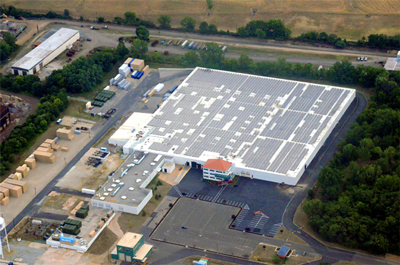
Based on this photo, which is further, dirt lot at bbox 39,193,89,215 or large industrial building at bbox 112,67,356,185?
large industrial building at bbox 112,67,356,185

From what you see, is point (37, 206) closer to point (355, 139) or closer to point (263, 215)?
point (263, 215)

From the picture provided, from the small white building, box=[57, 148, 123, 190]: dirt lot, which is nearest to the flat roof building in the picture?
box=[57, 148, 123, 190]: dirt lot

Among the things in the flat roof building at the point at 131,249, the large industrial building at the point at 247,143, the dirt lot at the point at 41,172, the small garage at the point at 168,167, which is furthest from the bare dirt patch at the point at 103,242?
the large industrial building at the point at 247,143

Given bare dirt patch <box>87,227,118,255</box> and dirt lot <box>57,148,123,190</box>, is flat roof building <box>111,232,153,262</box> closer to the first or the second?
bare dirt patch <box>87,227,118,255</box>

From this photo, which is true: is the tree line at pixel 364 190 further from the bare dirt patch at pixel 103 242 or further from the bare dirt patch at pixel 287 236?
the bare dirt patch at pixel 103 242

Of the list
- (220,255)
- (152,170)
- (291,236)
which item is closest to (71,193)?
(152,170)

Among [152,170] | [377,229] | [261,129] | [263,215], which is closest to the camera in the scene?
[377,229]
